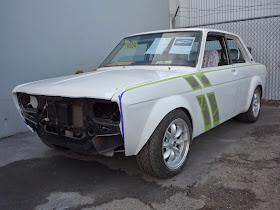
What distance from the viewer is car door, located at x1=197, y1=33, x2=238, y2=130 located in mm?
3401

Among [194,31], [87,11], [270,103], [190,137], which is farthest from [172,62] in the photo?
[270,103]

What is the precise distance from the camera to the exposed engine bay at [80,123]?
8.09 ft

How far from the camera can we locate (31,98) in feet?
10.3

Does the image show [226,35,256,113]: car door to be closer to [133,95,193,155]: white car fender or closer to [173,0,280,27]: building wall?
[133,95,193,155]: white car fender

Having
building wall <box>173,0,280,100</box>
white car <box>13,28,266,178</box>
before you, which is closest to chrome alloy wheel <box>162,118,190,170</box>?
white car <box>13,28,266,178</box>

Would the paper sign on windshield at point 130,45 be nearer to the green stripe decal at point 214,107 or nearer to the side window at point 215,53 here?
the side window at point 215,53

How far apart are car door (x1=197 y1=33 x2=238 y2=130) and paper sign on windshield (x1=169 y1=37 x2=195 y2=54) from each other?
0.32 metres

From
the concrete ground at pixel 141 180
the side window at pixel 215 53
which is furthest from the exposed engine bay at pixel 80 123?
the side window at pixel 215 53

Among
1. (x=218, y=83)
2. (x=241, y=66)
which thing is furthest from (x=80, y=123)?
(x=241, y=66)

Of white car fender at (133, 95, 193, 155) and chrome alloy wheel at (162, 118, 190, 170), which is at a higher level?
white car fender at (133, 95, 193, 155)

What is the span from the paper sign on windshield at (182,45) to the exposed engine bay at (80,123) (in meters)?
1.40

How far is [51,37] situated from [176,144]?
137 inches

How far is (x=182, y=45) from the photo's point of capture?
11.5 feet

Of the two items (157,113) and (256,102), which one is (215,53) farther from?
(157,113)
